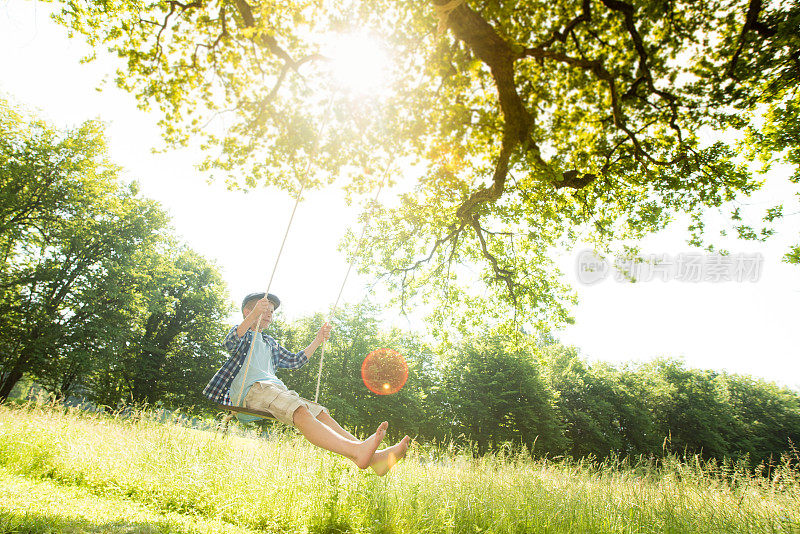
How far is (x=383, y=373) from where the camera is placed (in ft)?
99.9

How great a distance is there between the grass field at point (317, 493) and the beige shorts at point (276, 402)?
→ 1.22 metres

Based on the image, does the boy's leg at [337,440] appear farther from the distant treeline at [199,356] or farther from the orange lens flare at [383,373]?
the orange lens flare at [383,373]

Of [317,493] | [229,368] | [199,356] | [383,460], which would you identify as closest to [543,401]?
[199,356]

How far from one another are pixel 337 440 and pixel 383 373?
27728 mm

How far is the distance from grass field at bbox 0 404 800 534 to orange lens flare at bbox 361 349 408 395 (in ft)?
79.3

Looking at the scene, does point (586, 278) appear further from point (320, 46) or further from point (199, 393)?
point (199, 393)

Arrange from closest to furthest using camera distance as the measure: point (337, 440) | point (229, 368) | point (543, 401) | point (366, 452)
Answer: point (366, 452), point (337, 440), point (229, 368), point (543, 401)

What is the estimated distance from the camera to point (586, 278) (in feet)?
33.4

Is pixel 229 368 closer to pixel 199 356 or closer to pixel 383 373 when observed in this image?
pixel 199 356

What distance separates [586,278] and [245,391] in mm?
9008

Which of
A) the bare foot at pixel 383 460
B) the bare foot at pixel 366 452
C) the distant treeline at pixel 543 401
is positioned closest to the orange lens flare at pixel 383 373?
the distant treeline at pixel 543 401

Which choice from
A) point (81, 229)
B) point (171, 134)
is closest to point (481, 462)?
point (171, 134)

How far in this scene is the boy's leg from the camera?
3.43m

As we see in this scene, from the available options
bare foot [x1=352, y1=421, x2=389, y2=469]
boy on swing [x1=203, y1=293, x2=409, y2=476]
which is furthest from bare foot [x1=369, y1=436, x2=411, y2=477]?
bare foot [x1=352, y1=421, x2=389, y2=469]
